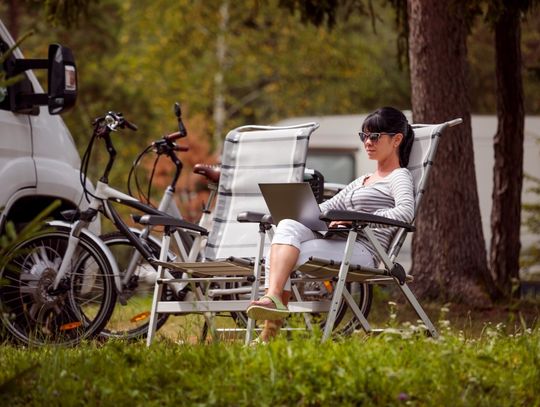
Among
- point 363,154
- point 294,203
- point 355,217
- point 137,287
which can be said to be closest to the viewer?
point 355,217

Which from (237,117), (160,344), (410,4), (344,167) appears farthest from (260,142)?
(237,117)

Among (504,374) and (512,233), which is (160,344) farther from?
(512,233)

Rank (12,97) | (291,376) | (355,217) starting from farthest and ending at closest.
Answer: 1. (12,97)
2. (355,217)
3. (291,376)

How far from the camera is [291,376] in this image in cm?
471

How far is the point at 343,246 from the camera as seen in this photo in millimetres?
6609

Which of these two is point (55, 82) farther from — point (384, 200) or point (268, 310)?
point (268, 310)

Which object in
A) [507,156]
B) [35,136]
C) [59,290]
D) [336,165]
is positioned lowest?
[336,165]

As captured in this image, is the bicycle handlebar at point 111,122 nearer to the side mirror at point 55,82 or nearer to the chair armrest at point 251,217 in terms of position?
the side mirror at point 55,82

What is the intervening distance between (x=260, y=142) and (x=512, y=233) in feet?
13.7

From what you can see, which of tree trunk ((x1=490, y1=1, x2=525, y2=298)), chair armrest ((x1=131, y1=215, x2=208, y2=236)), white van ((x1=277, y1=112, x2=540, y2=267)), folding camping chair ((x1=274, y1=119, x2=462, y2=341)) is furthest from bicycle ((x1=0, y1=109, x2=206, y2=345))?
white van ((x1=277, y1=112, x2=540, y2=267))

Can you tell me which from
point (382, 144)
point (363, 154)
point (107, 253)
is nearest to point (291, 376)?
point (382, 144)

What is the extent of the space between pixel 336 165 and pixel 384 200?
9.93 metres

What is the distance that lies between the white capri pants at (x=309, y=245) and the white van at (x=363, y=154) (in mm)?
9428

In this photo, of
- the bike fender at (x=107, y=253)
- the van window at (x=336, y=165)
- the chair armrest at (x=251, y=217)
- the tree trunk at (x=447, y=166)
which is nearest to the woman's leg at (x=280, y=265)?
the chair armrest at (x=251, y=217)
